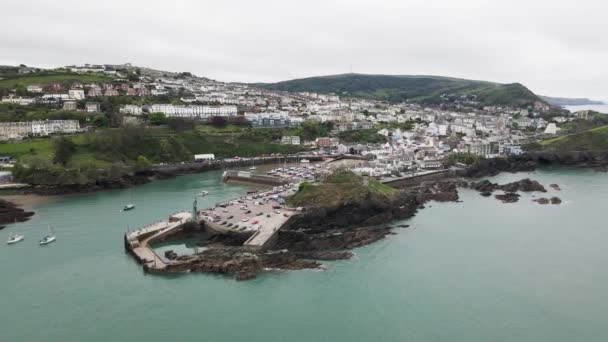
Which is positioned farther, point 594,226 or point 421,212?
point 421,212

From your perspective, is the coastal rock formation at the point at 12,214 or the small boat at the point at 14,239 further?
the coastal rock formation at the point at 12,214

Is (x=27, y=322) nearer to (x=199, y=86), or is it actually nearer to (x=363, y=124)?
(x=363, y=124)

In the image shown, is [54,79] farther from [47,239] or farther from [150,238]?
[150,238]

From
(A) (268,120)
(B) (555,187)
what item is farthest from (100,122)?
(B) (555,187)

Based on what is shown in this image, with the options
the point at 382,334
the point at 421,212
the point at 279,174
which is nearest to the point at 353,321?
the point at 382,334

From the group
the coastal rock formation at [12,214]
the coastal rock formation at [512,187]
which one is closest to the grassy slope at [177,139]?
the coastal rock formation at [12,214]

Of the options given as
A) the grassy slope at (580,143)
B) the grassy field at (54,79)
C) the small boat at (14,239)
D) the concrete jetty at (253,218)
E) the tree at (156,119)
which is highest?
the grassy field at (54,79)

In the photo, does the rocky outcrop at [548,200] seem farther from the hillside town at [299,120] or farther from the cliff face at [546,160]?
the cliff face at [546,160]
